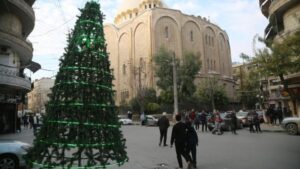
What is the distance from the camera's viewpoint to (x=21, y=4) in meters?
20.7

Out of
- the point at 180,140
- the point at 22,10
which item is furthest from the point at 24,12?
the point at 180,140

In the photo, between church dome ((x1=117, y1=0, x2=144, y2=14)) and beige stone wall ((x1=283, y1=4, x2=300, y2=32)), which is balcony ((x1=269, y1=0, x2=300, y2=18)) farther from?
church dome ((x1=117, y1=0, x2=144, y2=14))

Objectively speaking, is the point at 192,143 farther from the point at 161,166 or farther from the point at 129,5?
the point at 129,5

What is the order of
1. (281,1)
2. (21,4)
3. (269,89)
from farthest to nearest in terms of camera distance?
(269,89)
(281,1)
(21,4)

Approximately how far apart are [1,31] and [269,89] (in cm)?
4128

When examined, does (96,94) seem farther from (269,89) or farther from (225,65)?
(225,65)

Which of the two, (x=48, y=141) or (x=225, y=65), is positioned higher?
(x=225, y=65)

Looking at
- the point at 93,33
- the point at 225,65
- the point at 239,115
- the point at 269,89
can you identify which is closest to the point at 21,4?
the point at 93,33

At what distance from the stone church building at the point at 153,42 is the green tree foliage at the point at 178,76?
207 inches

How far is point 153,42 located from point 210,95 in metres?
14.1

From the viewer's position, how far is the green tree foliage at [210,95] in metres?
47.9

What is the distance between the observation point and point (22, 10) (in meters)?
21.3

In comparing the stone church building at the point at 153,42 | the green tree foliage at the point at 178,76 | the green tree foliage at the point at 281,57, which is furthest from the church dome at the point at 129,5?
the green tree foliage at the point at 281,57

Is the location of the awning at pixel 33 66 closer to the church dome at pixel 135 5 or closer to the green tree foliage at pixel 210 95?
the green tree foliage at pixel 210 95
